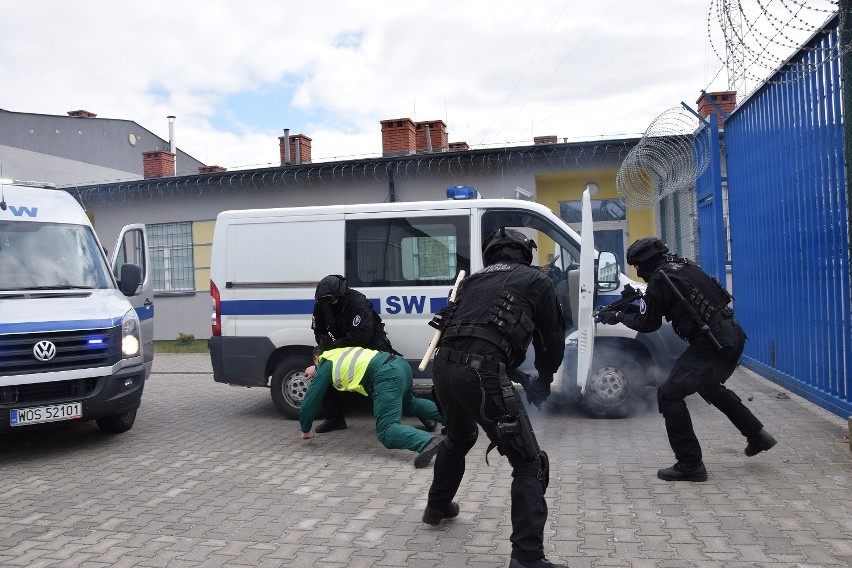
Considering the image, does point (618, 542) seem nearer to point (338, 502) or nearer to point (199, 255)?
point (338, 502)

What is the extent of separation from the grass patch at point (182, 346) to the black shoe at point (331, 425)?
32.4 feet

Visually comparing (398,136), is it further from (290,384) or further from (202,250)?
(290,384)

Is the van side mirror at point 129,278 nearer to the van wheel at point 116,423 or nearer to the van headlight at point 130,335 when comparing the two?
the van headlight at point 130,335

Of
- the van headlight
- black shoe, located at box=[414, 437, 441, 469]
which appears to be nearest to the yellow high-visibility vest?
black shoe, located at box=[414, 437, 441, 469]

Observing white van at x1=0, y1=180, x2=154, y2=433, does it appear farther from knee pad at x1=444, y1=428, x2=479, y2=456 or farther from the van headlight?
knee pad at x1=444, y1=428, x2=479, y2=456

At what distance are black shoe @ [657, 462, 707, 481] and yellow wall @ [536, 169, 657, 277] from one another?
33.8 feet

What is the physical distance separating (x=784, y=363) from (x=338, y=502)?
219 inches

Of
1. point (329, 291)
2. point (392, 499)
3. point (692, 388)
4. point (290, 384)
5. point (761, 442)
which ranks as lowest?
point (392, 499)

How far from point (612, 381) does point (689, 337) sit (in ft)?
7.02

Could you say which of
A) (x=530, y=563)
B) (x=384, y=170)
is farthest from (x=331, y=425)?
(x=384, y=170)

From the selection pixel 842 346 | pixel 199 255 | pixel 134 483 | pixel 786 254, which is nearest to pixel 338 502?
pixel 134 483

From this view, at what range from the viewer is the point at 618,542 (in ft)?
14.4

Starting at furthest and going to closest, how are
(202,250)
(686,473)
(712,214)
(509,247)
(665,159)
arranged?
(202,250) < (712,214) < (665,159) < (686,473) < (509,247)

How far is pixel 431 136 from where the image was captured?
17562 mm
